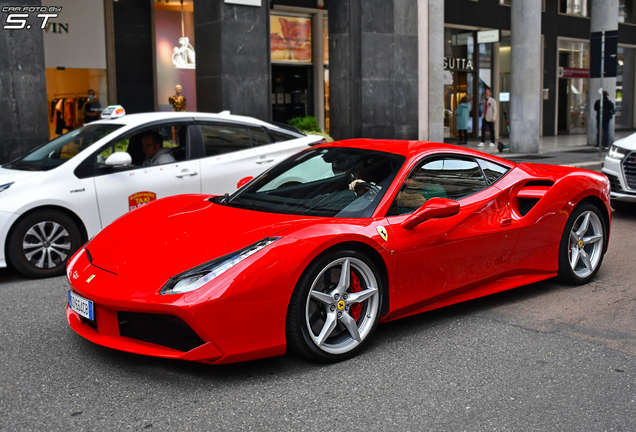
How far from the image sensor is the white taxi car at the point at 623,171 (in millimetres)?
9195

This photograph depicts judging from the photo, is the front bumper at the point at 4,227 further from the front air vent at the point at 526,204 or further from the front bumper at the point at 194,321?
the front air vent at the point at 526,204

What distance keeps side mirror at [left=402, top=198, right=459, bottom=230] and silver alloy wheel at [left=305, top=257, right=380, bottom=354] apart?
467mm

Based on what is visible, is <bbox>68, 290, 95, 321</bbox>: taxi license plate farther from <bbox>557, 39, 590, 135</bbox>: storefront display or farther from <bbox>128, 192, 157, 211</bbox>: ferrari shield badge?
<bbox>557, 39, 590, 135</bbox>: storefront display

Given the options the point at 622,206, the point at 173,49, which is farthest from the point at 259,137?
the point at 173,49

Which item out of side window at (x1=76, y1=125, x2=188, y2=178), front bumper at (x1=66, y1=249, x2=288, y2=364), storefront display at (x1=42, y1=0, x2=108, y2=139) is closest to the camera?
front bumper at (x1=66, y1=249, x2=288, y2=364)

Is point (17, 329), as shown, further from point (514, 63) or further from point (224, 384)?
point (514, 63)

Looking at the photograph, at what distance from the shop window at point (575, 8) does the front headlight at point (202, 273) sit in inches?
1166

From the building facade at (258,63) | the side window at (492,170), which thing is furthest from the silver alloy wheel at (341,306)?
the building facade at (258,63)

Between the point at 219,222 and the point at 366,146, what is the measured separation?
1.35 meters

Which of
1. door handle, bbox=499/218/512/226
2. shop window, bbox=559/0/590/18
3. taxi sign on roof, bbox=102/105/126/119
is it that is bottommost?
door handle, bbox=499/218/512/226

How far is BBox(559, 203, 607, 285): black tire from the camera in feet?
18.5

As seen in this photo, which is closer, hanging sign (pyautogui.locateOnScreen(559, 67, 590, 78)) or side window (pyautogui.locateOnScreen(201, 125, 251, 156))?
side window (pyautogui.locateOnScreen(201, 125, 251, 156))

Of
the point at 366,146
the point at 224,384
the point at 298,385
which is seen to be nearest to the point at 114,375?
the point at 224,384

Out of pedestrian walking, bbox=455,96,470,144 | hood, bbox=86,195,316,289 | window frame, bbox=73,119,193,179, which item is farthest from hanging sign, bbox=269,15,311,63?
hood, bbox=86,195,316,289
